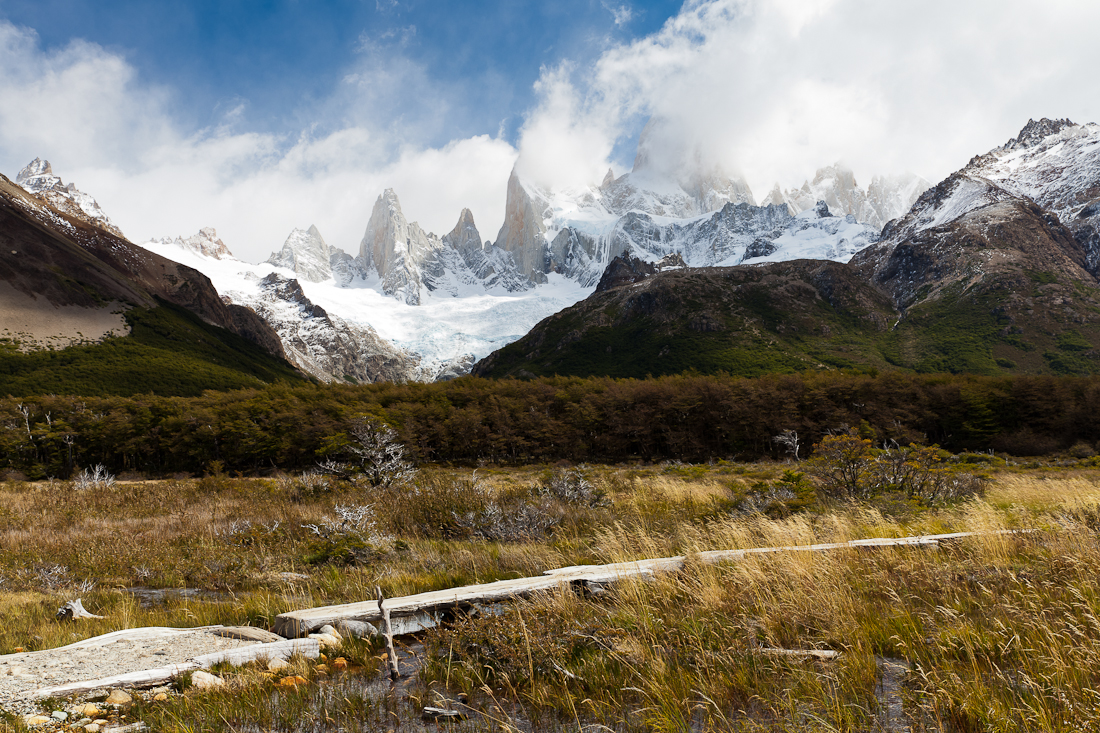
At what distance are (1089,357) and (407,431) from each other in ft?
562

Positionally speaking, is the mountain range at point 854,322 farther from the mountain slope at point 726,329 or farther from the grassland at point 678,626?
the grassland at point 678,626

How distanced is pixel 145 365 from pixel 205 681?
536ft

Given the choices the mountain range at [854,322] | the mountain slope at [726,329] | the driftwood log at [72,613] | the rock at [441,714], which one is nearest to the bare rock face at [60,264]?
the mountain slope at [726,329]

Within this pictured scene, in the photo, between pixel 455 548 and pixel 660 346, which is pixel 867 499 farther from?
pixel 660 346

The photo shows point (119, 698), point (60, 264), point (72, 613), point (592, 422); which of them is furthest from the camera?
point (60, 264)

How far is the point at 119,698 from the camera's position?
14.4ft

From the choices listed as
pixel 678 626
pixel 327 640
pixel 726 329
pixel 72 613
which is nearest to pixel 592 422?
pixel 72 613

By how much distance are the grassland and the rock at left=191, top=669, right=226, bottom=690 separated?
0.16 meters

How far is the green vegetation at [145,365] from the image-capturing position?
116688mm

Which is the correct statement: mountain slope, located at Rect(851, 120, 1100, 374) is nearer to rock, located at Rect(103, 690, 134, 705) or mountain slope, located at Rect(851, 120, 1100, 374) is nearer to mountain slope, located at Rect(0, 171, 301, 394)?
rock, located at Rect(103, 690, 134, 705)

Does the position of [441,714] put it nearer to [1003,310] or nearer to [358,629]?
[358,629]

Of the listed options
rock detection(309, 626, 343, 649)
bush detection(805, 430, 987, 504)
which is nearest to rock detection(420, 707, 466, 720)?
rock detection(309, 626, 343, 649)

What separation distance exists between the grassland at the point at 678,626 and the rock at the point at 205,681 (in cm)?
16

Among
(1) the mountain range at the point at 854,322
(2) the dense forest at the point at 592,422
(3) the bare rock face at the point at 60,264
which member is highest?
(3) the bare rock face at the point at 60,264
